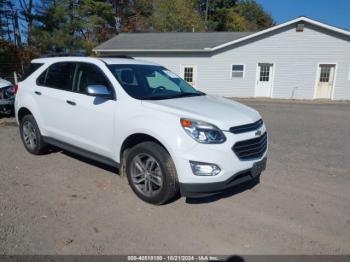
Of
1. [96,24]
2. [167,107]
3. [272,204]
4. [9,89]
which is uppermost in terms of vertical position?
[96,24]

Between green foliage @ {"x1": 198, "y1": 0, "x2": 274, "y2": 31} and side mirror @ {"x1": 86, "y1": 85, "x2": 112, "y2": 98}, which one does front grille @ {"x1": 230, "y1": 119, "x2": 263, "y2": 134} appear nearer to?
side mirror @ {"x1": 86, "y1": 85, "x2": 112, "y2": 98}

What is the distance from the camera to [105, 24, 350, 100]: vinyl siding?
1859 centimetres

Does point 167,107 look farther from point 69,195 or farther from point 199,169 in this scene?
point 69,195

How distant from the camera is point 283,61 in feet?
62.5

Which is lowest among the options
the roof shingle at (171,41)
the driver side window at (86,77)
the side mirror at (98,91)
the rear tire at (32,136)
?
the rear tire at (32,136)

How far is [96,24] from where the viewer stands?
1310 inches

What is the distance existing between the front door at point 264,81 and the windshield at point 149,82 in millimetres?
15438

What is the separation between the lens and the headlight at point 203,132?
138 inches

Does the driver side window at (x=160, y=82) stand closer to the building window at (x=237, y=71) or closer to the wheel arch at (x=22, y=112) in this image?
the wheel arch at (x=22, y=112)

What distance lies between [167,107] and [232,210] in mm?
1573

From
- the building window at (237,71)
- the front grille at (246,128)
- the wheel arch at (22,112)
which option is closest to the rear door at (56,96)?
the wheel arch at (22,112)

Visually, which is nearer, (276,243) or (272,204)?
(276,243)

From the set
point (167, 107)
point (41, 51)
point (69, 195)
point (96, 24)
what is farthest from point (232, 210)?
point (96, 24)

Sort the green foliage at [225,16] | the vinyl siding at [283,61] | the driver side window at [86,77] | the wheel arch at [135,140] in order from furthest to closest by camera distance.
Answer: the green foliage at [225,16]
the vinyl siding at [283,61]
the driver side window at [86,77]
the wheel arch at [135,140]
